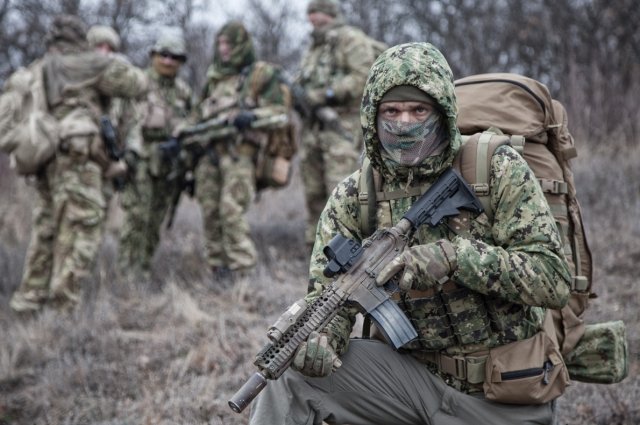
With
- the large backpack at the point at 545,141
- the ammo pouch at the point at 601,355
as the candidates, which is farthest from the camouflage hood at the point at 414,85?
the ammo pouch at the point at 601,355

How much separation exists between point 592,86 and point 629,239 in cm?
293

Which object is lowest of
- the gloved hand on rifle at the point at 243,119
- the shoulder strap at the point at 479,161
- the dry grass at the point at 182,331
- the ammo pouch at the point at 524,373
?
the dry grass at the point at 182,331

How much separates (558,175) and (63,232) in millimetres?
3971

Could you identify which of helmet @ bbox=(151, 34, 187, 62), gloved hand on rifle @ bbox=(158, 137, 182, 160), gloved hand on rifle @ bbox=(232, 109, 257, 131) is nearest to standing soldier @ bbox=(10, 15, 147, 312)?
gloved hand on rifle @ bbox=(158, 137, 182, 160)

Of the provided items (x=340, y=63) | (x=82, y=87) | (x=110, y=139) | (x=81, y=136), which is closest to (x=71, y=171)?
(x=81, y=136)

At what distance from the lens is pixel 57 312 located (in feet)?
18.1

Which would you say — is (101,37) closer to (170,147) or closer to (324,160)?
(170,147)

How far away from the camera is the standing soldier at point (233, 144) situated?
6.12 meters

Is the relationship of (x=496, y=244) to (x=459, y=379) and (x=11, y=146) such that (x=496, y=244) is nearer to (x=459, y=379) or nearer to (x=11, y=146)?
(x=459, y=379)

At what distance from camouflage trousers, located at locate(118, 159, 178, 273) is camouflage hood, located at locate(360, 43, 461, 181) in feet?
13.8

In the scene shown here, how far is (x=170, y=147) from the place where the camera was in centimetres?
637

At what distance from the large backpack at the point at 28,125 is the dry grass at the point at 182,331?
1.20 m

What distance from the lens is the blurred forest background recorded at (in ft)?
13.8

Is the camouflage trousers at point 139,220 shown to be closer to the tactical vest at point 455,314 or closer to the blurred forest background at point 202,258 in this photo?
the blurred forest background at point 202,258
